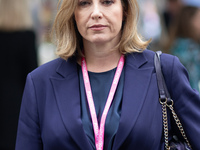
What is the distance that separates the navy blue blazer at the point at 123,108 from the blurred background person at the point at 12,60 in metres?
2.09

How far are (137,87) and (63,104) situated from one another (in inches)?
21.4

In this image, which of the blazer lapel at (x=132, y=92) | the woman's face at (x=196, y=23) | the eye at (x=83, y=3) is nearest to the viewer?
the blazer lapel at (x=132, y=92)

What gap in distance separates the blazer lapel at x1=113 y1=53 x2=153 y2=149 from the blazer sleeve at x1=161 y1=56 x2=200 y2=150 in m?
0.16

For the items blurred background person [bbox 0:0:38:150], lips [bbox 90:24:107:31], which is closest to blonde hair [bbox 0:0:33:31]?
blurred background person [bbox 0:0:38:150]

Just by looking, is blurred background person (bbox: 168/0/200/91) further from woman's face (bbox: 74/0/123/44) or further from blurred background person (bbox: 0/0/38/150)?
woman's face (bbox: 74/0/123/44)

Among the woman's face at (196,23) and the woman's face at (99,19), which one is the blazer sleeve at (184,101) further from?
the woman's face at (196,23)

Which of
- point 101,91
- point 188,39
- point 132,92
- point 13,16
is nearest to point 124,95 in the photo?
Result: point 132,92

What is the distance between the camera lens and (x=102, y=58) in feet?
10.4

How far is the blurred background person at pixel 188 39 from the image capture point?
5.57 m

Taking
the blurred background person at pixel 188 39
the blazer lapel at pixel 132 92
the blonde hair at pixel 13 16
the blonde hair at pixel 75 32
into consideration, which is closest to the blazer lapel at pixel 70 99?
the blonde hair at pixel 75 32

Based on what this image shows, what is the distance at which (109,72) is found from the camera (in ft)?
10.2

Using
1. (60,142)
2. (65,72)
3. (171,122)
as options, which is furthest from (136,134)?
(65,72)

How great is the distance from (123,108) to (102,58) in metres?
0.48

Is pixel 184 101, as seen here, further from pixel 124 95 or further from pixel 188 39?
pixel 188 39
